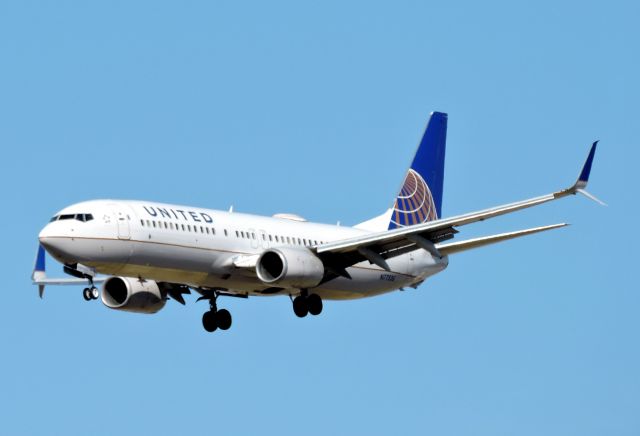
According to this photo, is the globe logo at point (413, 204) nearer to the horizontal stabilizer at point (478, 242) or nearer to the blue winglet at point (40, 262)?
the horizontal stabilizer at point (478, 242)

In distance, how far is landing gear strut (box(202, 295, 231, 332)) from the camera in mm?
67562

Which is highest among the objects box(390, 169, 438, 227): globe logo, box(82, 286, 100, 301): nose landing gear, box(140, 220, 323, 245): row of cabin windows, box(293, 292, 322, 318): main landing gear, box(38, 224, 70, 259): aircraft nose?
box(390, 169, 438, 227): globe logo

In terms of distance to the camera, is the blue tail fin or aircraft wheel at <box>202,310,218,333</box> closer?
aircraft wheel at <box>202,310,218,333</box>

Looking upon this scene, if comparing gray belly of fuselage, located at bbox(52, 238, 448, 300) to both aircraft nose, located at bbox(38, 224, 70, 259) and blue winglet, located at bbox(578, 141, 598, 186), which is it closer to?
aircraft nose, located at bbox(38, 224, 70, 259)

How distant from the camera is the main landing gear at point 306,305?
64.6m

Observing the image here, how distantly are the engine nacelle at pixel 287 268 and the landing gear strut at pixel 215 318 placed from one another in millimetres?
5284

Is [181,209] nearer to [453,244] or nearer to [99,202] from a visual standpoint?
[99,202]

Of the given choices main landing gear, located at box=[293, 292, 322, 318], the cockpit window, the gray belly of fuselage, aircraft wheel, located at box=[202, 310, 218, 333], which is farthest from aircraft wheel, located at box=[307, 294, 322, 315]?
the cockpit window

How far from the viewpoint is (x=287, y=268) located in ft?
204

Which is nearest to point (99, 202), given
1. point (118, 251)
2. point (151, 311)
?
point (118, 251)

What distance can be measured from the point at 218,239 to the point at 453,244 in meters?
10.5

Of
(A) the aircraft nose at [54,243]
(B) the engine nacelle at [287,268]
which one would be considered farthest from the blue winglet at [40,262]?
(B) the engine nacelle at [287,268]

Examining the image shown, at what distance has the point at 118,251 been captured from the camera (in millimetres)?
59531

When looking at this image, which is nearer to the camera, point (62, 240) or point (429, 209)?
point (62, 240)
